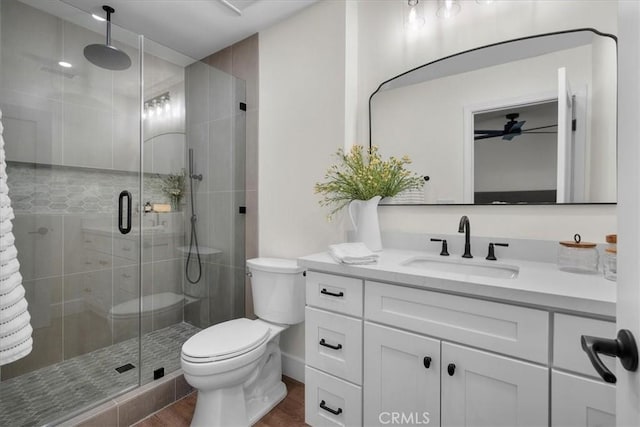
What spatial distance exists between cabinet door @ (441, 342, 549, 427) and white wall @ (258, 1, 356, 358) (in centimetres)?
95

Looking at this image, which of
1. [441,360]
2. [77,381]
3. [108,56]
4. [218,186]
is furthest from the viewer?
[218,186]

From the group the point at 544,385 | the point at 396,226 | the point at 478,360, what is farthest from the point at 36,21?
the point at 544,385

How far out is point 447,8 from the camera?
155 centimetres

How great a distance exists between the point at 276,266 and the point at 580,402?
4.56 ft

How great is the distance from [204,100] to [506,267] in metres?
2.15

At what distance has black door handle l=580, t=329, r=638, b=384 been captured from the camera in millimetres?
432

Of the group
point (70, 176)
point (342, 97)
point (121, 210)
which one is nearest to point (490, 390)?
point (342, 97)

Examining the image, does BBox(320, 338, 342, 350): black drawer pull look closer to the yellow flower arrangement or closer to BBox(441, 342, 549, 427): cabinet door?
BBox(441, 342, 549, 427): cabinet door

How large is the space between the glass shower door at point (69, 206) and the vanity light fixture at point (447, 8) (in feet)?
5.80

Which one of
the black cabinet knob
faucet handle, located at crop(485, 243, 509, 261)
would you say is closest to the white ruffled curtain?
the black cabinet knob

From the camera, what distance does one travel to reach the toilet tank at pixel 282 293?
1.79m

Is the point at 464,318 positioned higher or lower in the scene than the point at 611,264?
lower

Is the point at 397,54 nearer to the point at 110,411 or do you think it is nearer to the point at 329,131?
the point at 329,131

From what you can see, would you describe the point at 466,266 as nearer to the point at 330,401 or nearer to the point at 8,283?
the point at 330,401
